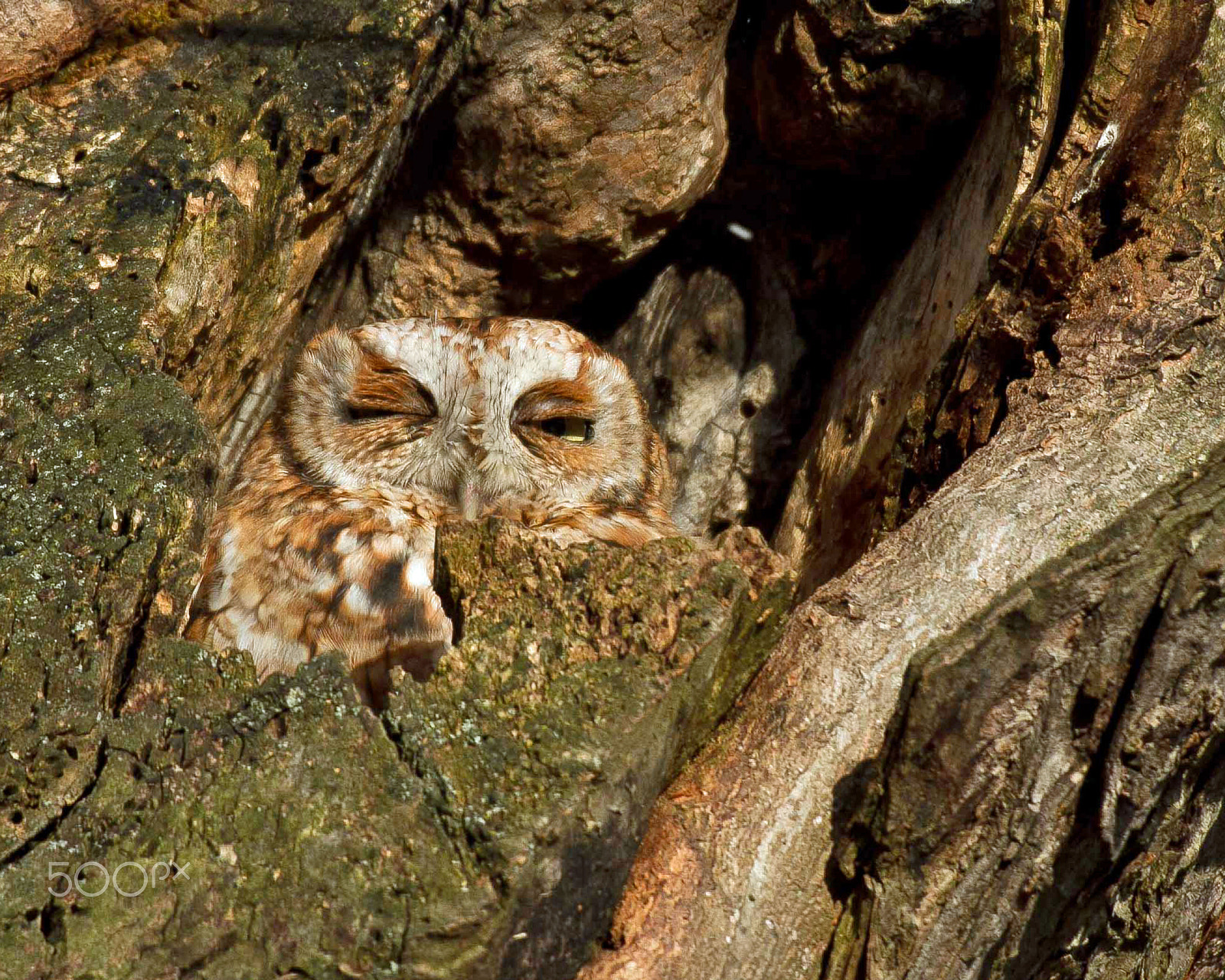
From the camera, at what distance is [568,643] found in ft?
5.17

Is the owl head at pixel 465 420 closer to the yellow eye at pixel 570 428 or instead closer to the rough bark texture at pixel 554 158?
the yellow eye at pixel 570 428

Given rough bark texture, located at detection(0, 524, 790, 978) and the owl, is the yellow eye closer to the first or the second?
the owl

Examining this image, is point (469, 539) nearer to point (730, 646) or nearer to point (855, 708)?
point (730, 646)

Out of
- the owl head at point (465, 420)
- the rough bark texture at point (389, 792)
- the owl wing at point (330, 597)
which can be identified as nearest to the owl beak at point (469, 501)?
the owl head at point (465, 420)

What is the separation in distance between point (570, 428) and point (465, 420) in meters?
0.27

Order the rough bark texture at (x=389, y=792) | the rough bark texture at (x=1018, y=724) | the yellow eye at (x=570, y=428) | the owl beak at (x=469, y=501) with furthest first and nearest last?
1. the yellow eye at (x=570, y=428)
2. the owl beak at (x=469, y=501)
3. the rough bark texture at (x=1018, y=724)
4. the rough bark texture at (x=389, y=792)

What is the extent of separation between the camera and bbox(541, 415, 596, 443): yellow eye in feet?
8.66

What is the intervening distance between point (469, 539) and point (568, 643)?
227 millimetres

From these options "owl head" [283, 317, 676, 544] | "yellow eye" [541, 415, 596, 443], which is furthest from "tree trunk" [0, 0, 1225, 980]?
"yellow eye" [541, 415, 596, 443]

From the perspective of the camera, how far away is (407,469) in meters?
2.52

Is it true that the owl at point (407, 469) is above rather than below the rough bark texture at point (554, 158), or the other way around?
below

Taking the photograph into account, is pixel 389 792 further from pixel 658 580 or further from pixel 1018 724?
pixel 1018 724

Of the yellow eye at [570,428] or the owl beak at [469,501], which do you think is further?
the yellow eye at [570,428]

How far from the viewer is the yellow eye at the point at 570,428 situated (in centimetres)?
264
